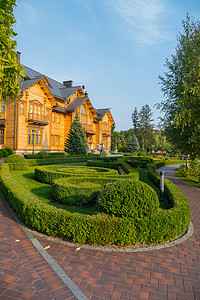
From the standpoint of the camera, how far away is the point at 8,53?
542cm

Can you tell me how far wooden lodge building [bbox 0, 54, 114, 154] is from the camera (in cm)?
2470

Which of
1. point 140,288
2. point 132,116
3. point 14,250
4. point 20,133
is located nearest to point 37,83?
point 20,133

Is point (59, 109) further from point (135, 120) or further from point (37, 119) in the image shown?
point (135, 120)

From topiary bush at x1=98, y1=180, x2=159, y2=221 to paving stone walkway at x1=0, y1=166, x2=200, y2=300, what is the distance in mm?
891

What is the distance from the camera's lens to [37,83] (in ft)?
89.1

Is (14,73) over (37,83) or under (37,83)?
under

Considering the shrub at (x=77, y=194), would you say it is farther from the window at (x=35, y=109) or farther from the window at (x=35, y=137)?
the window at (x=35, y=109)

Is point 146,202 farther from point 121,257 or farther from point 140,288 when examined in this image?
point 140,288

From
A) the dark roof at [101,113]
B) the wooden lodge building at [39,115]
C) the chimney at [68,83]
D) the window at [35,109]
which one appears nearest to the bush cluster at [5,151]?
the wooden lodge building at [39,115]

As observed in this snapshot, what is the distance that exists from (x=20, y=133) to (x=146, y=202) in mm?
23359

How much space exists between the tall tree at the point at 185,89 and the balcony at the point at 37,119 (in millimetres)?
18759

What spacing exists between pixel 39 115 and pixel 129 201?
2483 cm

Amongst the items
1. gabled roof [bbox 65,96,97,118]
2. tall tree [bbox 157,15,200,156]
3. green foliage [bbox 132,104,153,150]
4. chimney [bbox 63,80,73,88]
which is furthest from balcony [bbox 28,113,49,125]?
green foliage [bbox 132,104,153,150]

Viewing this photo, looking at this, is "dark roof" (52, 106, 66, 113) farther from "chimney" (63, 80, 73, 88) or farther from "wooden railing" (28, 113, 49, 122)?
"chimney" (63, 80, 73, 88)
